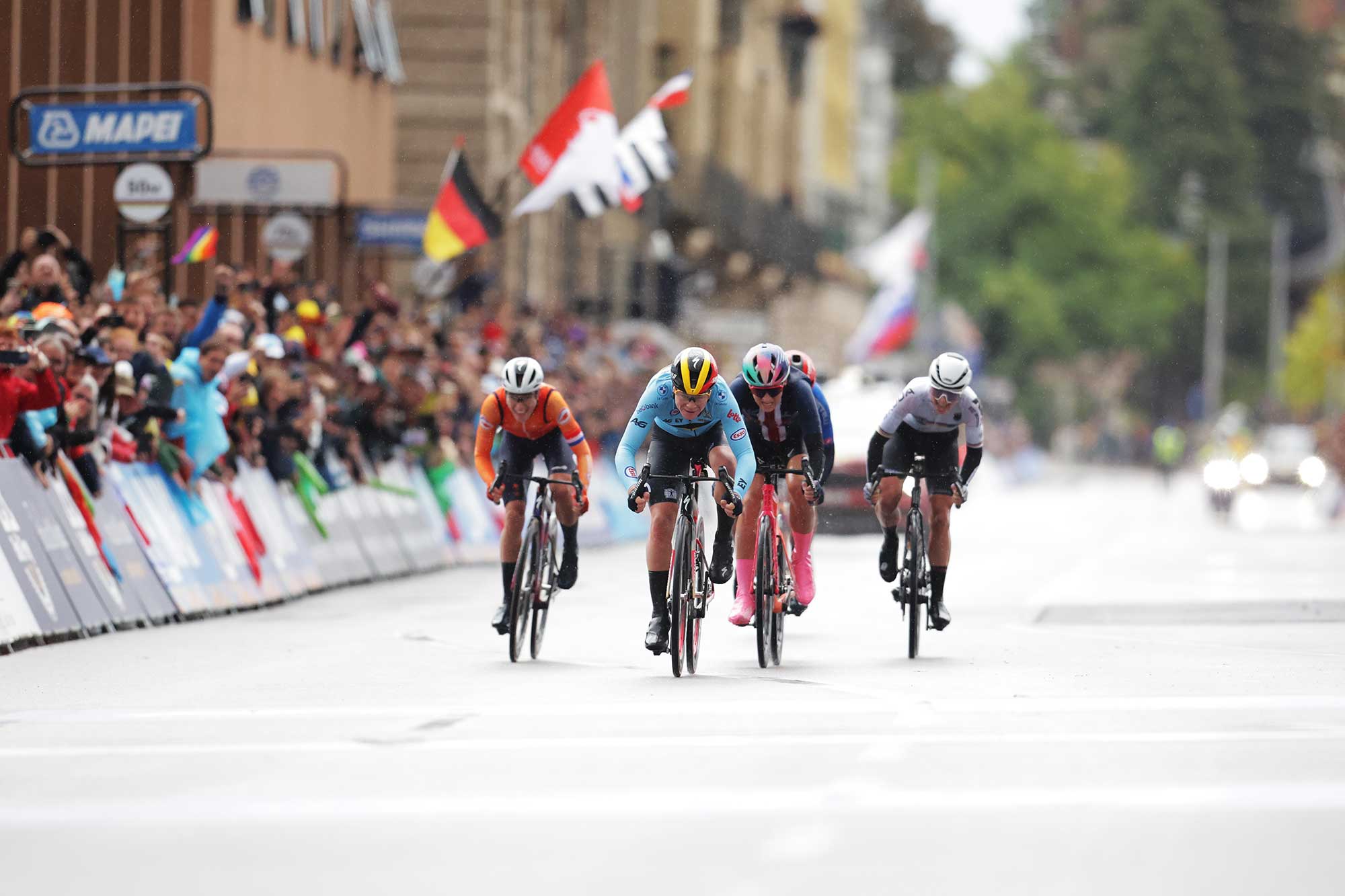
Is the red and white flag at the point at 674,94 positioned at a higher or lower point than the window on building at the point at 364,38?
lower

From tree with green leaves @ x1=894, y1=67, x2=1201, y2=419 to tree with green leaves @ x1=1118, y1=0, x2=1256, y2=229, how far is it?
13.2m

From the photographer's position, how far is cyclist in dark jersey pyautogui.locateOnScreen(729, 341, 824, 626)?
16.1 metres

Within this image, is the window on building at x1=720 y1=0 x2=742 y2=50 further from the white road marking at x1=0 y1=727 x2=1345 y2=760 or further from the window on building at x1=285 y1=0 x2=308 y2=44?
the white road marking at x1=0 y1=727 x2=1345 y2=760

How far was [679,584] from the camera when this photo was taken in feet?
49.4

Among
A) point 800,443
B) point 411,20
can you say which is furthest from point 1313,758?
point 411,20

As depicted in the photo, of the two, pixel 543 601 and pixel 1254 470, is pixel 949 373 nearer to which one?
pixel 543 601

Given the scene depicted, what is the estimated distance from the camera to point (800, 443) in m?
16.6

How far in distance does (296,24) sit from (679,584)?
2201 cm

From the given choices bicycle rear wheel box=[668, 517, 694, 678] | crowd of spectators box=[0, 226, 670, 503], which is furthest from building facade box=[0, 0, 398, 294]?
bicycle rear wheel box=[668, 517, 694, 678]

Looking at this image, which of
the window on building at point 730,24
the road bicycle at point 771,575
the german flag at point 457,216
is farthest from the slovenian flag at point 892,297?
the road bicycle at point 771,575

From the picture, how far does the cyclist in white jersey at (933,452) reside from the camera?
1706 cm

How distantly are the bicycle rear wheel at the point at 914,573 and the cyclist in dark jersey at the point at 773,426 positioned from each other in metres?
0.52

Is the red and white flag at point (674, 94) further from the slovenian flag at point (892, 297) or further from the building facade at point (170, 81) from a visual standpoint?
the slovenian flag at point (892, 297)

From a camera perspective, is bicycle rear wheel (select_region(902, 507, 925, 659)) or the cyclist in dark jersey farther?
bicycle rear wheel (select_region(902, 507, 925, 659))
